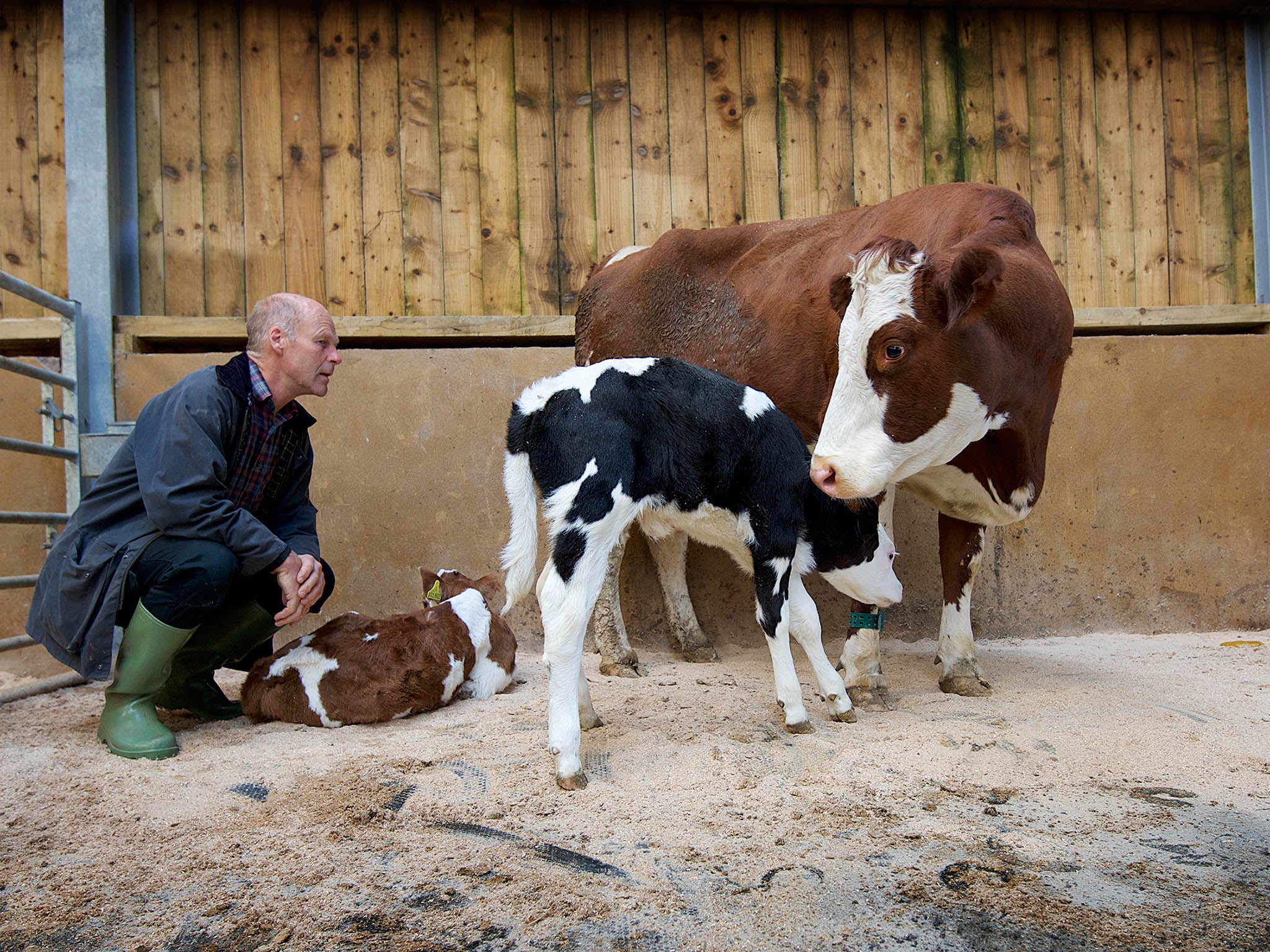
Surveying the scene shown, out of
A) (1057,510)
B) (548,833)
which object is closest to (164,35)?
(548,833)

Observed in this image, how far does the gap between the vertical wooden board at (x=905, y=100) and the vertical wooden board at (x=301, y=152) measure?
130 inches

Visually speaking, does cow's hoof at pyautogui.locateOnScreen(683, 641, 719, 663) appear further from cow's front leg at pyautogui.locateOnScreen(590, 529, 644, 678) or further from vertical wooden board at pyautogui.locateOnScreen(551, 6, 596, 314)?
vertical wooden board at pyautogui.locateOnScreen(551, 6, 596, 314)

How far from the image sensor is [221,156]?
507 centimetres

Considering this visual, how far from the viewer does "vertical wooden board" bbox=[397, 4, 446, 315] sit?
5.14 meters

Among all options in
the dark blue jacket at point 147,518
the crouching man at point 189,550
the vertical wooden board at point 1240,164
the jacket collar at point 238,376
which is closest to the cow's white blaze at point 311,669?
the crouching man at point 189,550

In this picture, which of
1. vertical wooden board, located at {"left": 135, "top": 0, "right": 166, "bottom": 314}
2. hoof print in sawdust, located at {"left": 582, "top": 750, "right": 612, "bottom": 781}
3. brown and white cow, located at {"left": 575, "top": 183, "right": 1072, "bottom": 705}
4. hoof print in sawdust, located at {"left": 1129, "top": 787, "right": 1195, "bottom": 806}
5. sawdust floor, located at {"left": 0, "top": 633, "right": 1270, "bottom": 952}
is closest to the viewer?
sawdust floor, located at {"left": 0, "top": 633, "right": 1270, "bottom": 952}

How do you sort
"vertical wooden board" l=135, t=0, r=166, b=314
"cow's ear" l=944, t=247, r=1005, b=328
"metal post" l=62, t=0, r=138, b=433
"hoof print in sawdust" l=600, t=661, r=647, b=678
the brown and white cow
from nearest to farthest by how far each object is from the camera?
"cow's ear" l=944, t=247, r=1005, b=328 < the brown and white cow < "hoof print in sawdust" l=600, t=661, r=647, b=678 < "metal post" l=62, t=0, r=138, b=433 < "vertical wooden board" l=135, t=0, r=166, b=314

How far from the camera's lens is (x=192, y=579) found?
9.66 feet

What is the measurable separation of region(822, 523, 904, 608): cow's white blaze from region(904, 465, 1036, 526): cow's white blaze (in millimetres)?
373

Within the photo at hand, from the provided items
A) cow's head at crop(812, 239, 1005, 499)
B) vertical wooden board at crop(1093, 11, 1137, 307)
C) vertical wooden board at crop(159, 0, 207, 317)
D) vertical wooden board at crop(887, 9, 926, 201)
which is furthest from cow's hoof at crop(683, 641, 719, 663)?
vertical wooden board at crop(159, 0, 207, 317)

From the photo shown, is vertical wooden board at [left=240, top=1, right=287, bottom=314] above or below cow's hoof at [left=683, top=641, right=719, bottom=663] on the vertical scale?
above

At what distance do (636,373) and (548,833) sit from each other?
1.39m

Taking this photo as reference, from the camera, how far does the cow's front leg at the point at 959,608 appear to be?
3.52 metres

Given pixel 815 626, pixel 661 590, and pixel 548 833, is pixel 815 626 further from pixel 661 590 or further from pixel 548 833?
pixel 661 590
